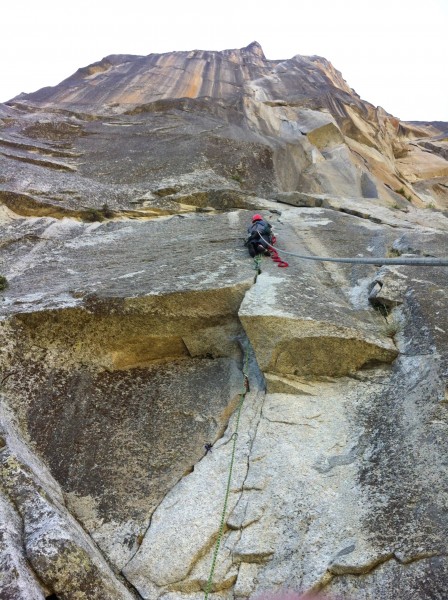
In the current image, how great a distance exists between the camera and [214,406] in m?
6.43

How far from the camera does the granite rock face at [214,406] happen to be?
168 inches

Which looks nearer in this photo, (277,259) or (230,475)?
(230,475)

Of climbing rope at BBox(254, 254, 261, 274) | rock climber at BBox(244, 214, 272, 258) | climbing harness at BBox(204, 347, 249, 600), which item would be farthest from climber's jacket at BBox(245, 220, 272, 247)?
climbing harness at BBox(204, 347, 249, 600)

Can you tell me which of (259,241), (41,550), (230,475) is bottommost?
(230,475)

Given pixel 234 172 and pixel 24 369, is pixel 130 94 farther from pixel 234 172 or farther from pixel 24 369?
pixel 24 369

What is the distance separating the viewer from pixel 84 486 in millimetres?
5461

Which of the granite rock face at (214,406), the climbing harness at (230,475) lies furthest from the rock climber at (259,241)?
the climbing harness at (230,475)

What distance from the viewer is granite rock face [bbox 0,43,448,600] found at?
425 cm

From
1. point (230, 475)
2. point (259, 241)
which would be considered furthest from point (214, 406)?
point (259, 241)

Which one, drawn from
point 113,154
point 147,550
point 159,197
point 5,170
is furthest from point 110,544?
point 113,154

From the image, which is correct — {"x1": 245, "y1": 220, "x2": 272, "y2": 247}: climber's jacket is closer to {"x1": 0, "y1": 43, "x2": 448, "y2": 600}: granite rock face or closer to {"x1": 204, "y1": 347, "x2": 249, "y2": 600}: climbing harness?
{"x1": 0, "y1": 43, "x2": 448, "y2": 600}: granite rock face

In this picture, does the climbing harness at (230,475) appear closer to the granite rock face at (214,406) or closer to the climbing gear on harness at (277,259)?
the granite rock face at (214,406)

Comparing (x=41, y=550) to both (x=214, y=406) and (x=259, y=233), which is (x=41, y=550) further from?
(x=259, y=233)

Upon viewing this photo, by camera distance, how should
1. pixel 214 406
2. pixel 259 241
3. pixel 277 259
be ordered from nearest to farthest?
pixel 214 406 → pixel 277 259 → pixel 259 241
